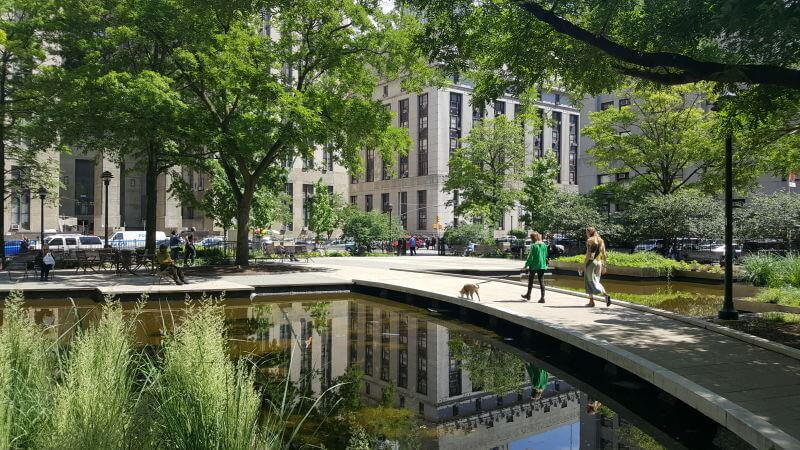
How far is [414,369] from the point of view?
9273mm

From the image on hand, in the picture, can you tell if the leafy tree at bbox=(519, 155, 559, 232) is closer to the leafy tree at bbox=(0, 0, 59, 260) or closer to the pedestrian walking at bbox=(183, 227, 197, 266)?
the pedestrian walking at bbox=(183, 227, 197, 266)

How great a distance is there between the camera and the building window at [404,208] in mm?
79375

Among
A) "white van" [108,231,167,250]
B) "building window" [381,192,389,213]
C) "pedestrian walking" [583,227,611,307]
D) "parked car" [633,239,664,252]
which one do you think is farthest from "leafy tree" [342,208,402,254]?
"building window" [381,192,389,213]

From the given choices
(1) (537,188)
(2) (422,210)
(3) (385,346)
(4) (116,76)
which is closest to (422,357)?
(3) (385,346)

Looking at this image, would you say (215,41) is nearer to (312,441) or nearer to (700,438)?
(312,441)

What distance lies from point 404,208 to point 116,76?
61892 mm

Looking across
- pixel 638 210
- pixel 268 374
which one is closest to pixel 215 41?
pixel 268 374

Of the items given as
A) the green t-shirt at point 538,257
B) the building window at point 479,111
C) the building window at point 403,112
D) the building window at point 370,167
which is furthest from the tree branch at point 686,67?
the building window at point 370,167

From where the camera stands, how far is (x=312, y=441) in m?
5.94

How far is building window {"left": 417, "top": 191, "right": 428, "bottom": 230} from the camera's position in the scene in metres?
76.8

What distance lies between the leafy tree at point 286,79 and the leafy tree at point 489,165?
73.7 ft

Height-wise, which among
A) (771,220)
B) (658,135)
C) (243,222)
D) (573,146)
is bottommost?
(243,222)

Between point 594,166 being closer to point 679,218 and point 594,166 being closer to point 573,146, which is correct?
point 679,218

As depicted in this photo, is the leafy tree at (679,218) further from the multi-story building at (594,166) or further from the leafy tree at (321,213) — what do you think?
the leafy tree at (321,213)
